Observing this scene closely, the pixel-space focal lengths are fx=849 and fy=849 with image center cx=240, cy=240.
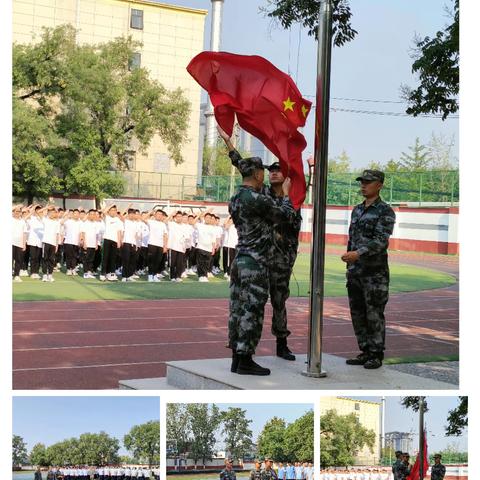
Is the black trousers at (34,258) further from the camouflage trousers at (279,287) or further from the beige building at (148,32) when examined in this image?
the camouflage trousers at (279,287)

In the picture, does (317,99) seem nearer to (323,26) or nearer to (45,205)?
(323,26)

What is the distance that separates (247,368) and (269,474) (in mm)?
776

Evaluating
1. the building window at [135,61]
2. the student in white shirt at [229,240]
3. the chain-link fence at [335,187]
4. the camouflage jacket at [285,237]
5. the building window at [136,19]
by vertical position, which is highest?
the building window at [136,19]

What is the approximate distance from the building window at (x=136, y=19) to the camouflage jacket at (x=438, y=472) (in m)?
9.10

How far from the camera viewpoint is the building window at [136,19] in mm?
12430

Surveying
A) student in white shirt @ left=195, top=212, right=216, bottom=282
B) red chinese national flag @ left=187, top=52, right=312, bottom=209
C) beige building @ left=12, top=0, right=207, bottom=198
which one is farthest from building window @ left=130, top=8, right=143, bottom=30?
red chinese national flag @ left=187, top=52, right=312, bottom=209

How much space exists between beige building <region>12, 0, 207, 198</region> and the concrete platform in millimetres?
7564

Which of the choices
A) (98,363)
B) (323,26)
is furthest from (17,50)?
(323,26)

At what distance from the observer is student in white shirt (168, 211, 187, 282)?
12531 millimetres

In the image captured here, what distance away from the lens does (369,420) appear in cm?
480

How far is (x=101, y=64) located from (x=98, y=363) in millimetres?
7548

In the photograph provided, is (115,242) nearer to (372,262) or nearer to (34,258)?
(34,258)

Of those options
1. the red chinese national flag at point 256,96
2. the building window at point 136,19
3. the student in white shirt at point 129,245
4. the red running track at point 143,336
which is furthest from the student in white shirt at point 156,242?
the red chinese national flag at point 256,96
